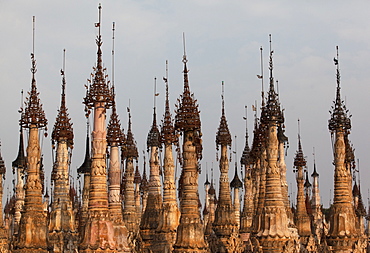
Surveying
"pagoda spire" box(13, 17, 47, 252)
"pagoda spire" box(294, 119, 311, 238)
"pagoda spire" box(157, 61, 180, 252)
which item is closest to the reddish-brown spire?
"pagoda spire" box(13, 17, 47, 252)

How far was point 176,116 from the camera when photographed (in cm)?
2903

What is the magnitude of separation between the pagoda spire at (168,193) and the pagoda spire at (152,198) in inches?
49.2

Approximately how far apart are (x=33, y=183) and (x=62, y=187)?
568 centimetres

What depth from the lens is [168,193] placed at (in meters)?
37.9

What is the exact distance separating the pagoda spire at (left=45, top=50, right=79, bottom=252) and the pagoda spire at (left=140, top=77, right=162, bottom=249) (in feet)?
13.9

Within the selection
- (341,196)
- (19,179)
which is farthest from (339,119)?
(19,179)

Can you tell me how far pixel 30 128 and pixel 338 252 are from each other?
52.1 ft

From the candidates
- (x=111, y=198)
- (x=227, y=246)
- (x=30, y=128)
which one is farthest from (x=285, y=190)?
(x=30, y=128)

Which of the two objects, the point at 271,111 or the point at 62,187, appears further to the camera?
the point at 62,187

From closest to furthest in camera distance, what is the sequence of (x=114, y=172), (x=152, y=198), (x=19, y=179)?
(x=114, y=172), (x=152, y=198), (x=19, y=179)

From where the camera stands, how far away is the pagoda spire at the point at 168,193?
36.8 meters

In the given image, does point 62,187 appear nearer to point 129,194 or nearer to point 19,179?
point 129,194

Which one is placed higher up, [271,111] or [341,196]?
[271,111]

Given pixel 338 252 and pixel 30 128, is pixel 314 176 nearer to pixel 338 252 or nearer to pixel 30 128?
pixel 338 252
